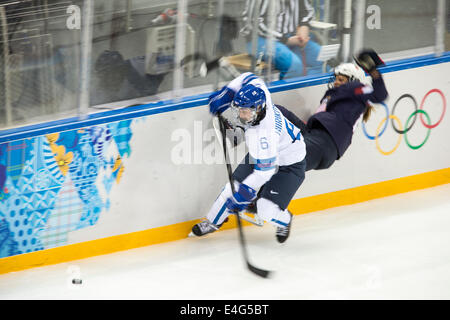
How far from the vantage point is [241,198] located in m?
4.00

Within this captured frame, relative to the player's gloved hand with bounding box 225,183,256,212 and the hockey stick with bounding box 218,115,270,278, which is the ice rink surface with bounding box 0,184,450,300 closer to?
the hockey stick with bounding box 218,115,270,278

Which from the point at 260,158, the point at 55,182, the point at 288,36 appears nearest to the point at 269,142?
the point at 260,158

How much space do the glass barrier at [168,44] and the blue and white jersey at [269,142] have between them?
446 millimetres

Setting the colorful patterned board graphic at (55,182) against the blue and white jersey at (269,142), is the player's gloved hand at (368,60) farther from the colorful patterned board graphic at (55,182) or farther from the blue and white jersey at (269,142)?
the colorful patterned board graphic at (55,182)

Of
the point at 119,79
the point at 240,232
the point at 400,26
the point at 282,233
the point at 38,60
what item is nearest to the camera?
the point at 38,60

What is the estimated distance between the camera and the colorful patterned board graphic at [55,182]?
3.87 m

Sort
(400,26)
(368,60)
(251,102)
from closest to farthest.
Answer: (251,102)
(368,60)
(400,26)

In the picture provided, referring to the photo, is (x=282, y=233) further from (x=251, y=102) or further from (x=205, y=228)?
(x=251, y=102)

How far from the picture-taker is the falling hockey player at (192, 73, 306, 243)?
386cm

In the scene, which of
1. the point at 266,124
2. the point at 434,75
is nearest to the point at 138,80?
the point at 266,124

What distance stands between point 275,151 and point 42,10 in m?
1.47

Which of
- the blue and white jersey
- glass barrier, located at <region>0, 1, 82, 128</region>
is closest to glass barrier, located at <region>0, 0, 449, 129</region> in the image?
glass barrier, located at <region>0, 1, 82, 128</region>

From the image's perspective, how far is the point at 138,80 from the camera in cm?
422

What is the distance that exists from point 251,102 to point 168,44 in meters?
0.76
